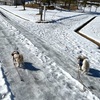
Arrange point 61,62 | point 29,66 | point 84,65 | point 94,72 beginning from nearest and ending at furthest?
point 84,65 → point 94,72 → point 29,66 → point 61,62

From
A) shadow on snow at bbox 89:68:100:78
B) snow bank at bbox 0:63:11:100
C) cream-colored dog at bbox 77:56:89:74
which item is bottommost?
shadow on snow at bbox 89:68:100:78

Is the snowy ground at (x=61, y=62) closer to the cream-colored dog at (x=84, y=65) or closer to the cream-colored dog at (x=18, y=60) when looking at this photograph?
the cream-colored dog at (x=84, y=65)

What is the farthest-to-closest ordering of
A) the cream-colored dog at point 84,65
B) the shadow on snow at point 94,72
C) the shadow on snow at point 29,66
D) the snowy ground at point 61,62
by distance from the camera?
the shadow on snow at point 29,66, the shadow on snow at point 94,72, the cream-colored dog at point 84,65, the snowy ground at point 61,62

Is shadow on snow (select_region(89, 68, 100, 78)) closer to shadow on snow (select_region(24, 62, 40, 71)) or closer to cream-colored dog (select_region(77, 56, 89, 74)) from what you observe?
cream-colored dog (select_region(77, 56, 89, 74))

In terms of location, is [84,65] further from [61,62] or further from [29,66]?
[29,66]

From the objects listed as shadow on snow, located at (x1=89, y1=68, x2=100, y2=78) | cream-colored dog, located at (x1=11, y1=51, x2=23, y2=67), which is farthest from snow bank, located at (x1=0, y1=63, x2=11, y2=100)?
shadow on snow, located at (x1=89, y1=68, x2=100, y2=78)

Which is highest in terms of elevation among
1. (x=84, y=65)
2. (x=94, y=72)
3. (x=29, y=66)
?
(x=84, y=65)

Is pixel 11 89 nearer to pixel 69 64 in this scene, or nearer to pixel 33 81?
pixel 33 81

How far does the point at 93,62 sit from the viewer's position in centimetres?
1433

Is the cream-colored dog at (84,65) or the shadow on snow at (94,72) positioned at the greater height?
the cream-colored dog at (84,65)

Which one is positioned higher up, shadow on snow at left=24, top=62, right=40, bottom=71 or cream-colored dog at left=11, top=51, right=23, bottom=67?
cream-colored dog at left=11, top=51, right=23, bottom=67

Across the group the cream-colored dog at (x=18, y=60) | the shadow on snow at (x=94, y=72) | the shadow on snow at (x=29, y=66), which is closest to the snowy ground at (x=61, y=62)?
the shadow on snow at (x=94, y=72)

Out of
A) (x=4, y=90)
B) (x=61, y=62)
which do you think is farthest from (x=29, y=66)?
(x=4, y=90)

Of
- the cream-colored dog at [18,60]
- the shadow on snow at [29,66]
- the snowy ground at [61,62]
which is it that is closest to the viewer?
the snowy ground at [61,62]
